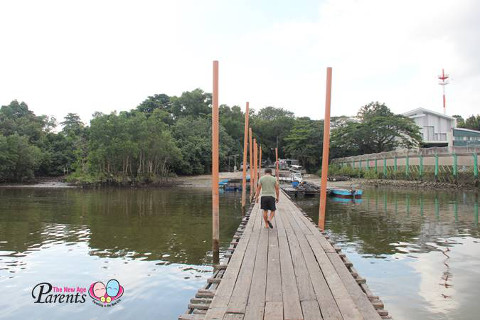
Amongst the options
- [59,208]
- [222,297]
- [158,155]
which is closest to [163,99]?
[158,155]

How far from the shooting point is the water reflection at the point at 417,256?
6375 mm

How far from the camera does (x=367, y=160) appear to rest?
149 ft

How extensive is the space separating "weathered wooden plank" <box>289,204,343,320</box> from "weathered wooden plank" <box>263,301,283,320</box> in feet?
1.49

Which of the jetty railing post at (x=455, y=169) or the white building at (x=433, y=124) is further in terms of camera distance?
the white building at (x=433, y=124)

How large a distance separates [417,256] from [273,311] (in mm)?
7095

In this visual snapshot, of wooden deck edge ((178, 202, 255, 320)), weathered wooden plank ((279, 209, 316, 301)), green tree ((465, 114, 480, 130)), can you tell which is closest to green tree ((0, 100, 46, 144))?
weathered wooden plank ((279, 209, 316, 301))

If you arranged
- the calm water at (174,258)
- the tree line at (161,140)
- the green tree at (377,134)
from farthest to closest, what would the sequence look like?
1. the green tree at (377,134)
2. the tree line at (161,140)
3. the calm water at (174,258)

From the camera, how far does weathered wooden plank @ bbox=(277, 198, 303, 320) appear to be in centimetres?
385

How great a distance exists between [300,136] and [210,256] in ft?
153

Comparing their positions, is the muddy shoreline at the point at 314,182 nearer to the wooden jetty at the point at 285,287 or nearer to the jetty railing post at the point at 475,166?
the jetty railing post at the point at 475,166

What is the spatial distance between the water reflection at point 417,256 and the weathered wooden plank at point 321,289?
1.61 meters

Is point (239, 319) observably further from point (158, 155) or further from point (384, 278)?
point (158, 155)

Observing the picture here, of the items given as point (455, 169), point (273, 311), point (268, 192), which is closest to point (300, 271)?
point (273, 311)

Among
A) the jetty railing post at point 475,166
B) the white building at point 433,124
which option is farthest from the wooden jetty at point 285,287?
the white building at point 433,124
